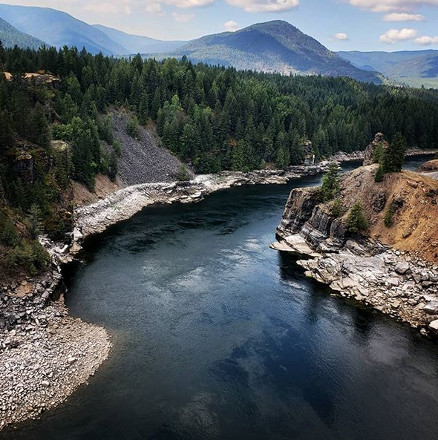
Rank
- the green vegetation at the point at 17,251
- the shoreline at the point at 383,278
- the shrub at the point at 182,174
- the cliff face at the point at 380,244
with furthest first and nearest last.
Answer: the shrub at the point at 182,174, the cliff face at the point at 380,244, the shoreline at the point at 383,278, the green vegetation at the point at 17,251

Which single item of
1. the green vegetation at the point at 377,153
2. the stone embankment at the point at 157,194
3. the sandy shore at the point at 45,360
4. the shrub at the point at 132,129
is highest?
the green vegetation at the point at 377,153

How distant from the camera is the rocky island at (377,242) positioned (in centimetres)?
5988

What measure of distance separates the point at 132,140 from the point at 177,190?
77.5 ft

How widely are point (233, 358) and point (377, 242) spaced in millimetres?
35207

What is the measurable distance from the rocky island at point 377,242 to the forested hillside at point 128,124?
1746 inches

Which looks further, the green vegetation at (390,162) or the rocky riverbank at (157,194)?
the rocky riverbank at (157,194)

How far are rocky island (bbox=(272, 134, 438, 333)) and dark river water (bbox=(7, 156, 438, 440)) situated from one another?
134 inches

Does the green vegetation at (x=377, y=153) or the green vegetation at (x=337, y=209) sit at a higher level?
the green vegetation at (x=377, y=153)

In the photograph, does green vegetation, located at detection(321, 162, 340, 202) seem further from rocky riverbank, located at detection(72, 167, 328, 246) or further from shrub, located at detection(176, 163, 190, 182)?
shrub, located at detection(176, 163, 190, 182)

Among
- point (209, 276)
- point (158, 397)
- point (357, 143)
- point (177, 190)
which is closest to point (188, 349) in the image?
point (158, 397)

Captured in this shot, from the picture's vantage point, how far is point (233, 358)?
47312 mm

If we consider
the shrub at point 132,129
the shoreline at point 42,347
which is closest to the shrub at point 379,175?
the shoreline at point 42,347

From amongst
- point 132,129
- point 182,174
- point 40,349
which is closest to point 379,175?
point 40,349

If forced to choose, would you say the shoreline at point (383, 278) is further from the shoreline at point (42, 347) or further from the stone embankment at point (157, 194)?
the stone embankment at point (157, 194)
